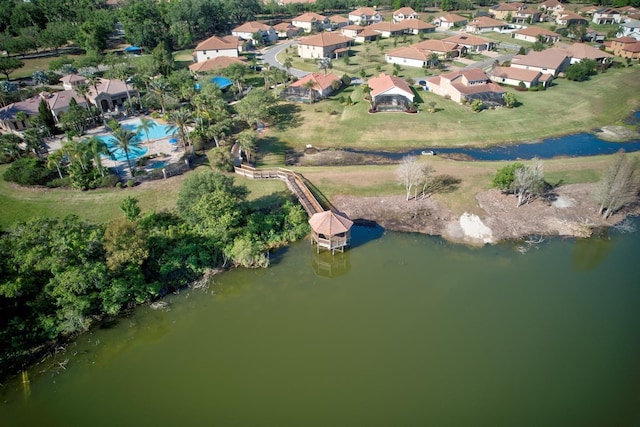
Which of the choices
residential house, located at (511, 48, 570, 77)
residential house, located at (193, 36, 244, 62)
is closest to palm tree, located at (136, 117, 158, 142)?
residential house, located at (193, 36, 244, 62)

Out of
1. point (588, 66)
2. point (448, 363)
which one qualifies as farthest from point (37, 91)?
point (588, 66)

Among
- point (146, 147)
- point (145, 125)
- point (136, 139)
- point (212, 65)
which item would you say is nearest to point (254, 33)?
point (212, 65)

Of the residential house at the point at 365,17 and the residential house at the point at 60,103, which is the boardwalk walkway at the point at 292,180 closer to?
the residential house at the point at 60,103

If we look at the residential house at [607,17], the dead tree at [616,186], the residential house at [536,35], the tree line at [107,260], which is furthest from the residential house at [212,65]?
the residential house at [607,17]

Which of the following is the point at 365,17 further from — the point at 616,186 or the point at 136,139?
the point at 616,186

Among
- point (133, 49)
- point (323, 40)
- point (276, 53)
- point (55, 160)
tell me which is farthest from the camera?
point (276, 53)

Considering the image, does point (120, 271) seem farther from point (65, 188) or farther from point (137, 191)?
point (65, 188)
